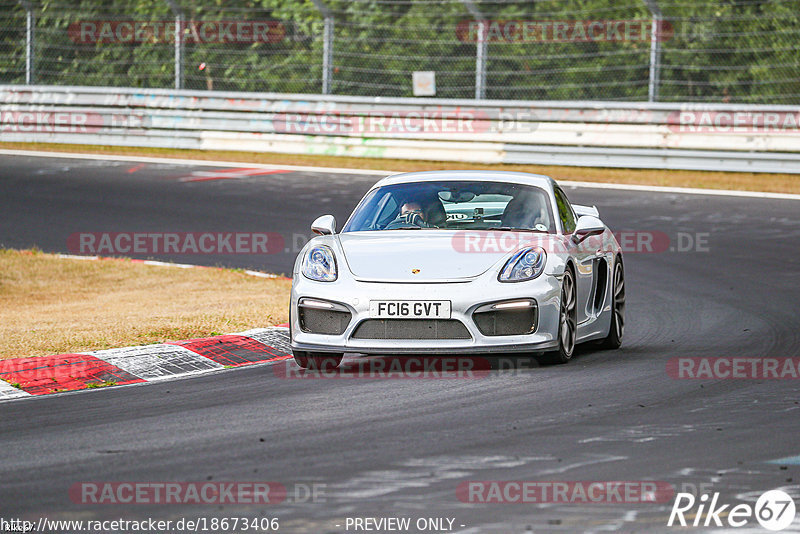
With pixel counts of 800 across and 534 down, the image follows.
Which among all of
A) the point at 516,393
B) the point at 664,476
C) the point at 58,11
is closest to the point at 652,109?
the point at 58,11

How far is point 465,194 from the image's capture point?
30.7 feet

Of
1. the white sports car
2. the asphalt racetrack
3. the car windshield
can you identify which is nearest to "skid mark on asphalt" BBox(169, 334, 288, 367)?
the asphalt racetrack

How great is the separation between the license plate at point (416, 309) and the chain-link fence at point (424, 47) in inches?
534

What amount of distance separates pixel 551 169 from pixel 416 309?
1490cm

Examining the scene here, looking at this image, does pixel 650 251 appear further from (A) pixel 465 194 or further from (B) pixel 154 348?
(B) pixel 154 348

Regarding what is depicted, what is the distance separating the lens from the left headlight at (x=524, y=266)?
8.22 metres

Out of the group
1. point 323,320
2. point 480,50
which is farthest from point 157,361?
point 480,50

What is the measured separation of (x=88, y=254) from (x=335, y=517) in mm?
11417

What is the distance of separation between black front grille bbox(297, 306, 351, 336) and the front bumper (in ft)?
0.11

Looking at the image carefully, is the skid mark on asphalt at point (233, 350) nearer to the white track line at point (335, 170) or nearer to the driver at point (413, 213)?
the driver at point (413, 213)

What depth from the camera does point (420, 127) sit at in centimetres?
2330

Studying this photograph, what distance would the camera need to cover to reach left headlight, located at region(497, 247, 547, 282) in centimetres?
822

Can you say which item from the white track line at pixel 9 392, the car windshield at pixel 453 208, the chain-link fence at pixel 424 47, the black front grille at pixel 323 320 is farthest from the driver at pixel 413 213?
the chain-link fence at pixel 424 47

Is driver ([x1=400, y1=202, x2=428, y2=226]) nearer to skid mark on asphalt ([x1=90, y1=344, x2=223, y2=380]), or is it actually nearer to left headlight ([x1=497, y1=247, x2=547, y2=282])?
left headlight ([x1=497, y1=247, x2=547, y2=282])
